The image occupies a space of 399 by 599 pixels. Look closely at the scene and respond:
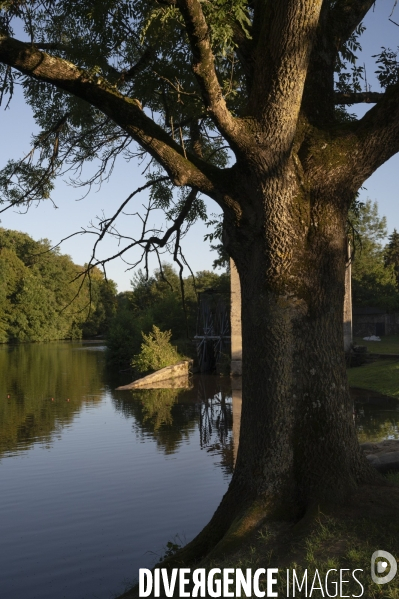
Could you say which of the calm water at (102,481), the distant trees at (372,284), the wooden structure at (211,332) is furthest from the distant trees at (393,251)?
the calm water at (102,481)

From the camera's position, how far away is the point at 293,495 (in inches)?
247

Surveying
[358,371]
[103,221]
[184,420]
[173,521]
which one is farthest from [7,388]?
[103,221]

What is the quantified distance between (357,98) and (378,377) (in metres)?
20.6

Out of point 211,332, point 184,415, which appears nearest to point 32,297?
point 211,332

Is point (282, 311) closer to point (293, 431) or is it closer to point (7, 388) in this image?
point (293, 431)

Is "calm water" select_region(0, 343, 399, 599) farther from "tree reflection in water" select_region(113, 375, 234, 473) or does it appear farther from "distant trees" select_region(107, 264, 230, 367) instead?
"distant trees" select_region(107, 264, 230, 367)

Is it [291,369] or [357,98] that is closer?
[291,369]

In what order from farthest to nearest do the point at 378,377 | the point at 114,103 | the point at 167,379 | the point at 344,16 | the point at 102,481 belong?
the point at 167,379
the point at 378,377
the point at 102,481
the point at 344,16
the point at 114,103

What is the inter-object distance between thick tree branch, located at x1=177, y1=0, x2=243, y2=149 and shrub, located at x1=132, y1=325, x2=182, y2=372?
31041mm

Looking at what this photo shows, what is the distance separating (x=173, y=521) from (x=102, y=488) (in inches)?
102

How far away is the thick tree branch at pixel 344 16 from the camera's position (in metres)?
7.70

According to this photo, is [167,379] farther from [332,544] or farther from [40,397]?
Answer: [332,544]

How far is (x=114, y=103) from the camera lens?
6.79 metres

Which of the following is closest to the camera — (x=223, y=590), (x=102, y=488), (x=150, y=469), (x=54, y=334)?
(x=223, y=590)
